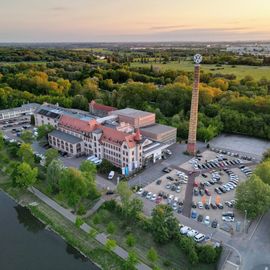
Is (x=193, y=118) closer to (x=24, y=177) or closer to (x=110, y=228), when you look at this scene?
(x=110, y=228)

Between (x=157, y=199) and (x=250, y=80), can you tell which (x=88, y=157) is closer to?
(x=157, y=199)

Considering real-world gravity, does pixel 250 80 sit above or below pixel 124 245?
above

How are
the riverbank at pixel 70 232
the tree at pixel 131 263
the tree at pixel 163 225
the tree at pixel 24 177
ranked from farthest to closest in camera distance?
the tree at pixel 24 177
the tree at pixel 163 225
the riverbank at pixel 70 232
the tree at pixel 131 263

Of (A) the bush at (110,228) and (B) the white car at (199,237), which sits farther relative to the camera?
(A) the bush at (110,228)

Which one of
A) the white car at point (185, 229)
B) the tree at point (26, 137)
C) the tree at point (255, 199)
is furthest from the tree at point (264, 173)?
the tree at point (26, 137)

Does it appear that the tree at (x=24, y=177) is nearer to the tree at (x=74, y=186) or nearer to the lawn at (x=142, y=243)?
the tree at (x=74, y=186)

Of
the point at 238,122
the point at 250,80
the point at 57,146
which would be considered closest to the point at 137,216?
the point at 57,146

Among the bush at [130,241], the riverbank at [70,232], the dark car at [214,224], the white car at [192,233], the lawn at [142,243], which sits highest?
the bush at [130,241]

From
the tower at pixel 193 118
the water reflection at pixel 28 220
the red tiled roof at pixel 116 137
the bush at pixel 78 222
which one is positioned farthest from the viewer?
the tower at pixel 193 118
